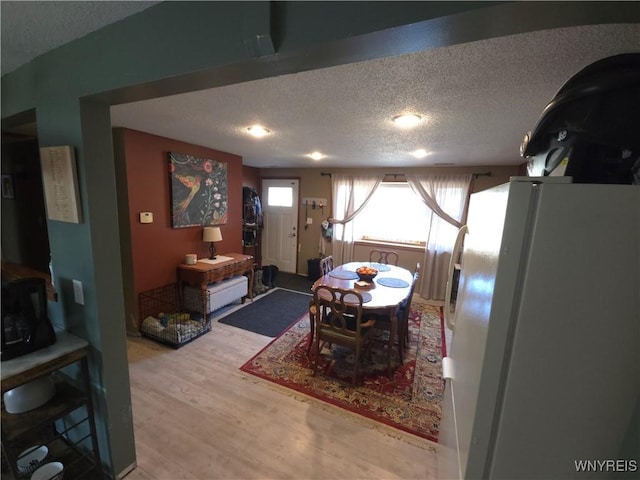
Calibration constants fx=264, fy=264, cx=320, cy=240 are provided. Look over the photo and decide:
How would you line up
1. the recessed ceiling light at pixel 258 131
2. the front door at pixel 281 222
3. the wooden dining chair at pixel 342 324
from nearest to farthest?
1. the wooden dining chair at pixel 342 324
2. the recessed ceiling light at pixel 258 131
3. the front door at pixel 281 222

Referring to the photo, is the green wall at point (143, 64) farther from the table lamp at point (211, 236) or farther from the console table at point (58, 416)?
the table lamp at point (211, 236)

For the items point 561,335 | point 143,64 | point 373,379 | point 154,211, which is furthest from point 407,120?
point 154,211

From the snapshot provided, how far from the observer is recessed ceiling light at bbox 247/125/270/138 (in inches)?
94.8

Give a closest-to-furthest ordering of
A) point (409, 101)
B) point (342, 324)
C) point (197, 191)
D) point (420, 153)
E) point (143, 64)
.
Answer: point (143, 64) < point (409, 101) < point (342, 324) < point (420, 153) < point (197, 191)

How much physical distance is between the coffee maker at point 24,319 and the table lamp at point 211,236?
226cm

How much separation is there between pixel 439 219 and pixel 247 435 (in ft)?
13.1

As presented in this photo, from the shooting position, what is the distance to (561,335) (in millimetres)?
553

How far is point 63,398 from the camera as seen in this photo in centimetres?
144

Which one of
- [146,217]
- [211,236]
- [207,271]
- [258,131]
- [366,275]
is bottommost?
[207,271]

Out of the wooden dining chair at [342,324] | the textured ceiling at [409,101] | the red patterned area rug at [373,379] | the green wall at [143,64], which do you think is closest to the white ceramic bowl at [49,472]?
the green wall at [143,64]

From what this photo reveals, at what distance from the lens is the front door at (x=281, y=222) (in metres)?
5.61

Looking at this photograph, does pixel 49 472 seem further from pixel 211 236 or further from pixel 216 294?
pixel 211 236

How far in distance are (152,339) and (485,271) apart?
3.46 m

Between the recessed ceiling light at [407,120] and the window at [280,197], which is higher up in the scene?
the recessed ceiling light at [407,120]
